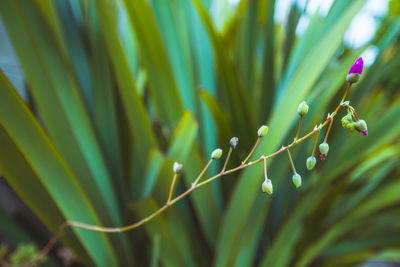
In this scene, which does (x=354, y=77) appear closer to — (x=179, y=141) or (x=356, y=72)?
(x=356, y=72)

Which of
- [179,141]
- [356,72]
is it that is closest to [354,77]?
[356,72]

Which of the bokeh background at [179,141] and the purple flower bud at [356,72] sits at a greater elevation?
the purple flower bud at [356,72]

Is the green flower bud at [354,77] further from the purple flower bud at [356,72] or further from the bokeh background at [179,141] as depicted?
the bokeh background at [179,141]

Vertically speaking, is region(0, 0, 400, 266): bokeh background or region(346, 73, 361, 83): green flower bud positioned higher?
region(346, 73, 361, 83): green flower bud

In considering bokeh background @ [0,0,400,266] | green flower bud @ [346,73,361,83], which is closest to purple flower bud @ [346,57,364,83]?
green flower bud @ [346,73,361,83]

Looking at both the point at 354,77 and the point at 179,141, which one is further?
the point at 179,141

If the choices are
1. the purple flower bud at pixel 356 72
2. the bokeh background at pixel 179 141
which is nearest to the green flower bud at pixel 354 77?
the purple flower bud at pixel 356 72

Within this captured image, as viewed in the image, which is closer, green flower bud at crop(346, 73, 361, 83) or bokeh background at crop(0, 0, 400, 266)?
green flower bud at crop(346, 73, 361, 83)

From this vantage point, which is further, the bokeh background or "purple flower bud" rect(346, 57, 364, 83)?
the bokeh background

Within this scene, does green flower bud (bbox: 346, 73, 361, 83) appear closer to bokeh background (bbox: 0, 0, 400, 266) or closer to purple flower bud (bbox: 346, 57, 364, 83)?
purple flower bud (bbox: 346, 57, 364, 83)

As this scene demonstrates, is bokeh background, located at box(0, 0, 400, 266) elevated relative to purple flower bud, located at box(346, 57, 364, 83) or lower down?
lower down
